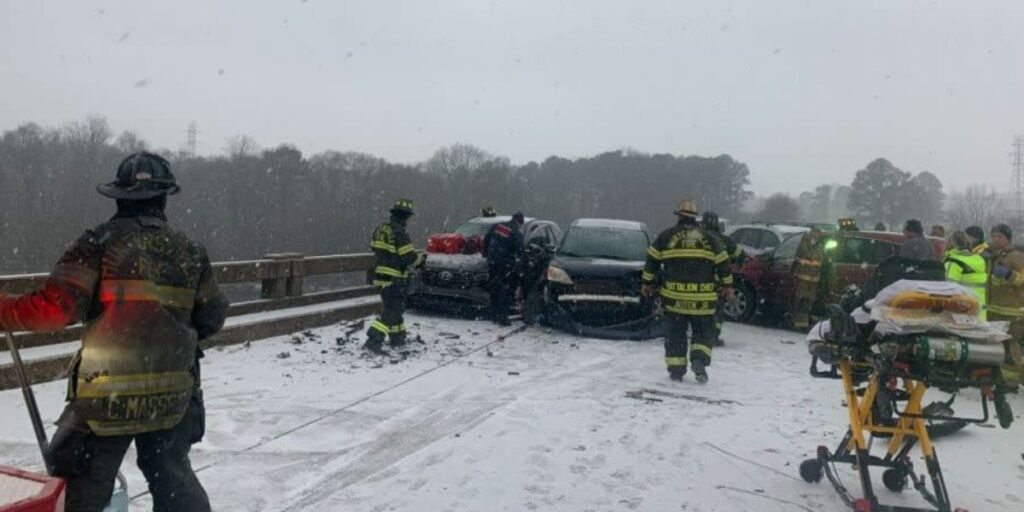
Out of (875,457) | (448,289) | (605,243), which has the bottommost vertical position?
(875,457)

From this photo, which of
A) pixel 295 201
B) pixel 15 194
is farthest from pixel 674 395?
pixel 295 201

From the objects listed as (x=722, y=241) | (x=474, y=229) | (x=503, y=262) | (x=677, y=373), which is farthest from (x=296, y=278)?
(x=722, y=241)

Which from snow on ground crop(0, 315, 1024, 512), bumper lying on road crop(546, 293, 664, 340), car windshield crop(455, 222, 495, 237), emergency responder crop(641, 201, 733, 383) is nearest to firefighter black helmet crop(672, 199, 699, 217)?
emergency responder crop(641, 201, 733, 383)

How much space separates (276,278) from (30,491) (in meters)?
7.86

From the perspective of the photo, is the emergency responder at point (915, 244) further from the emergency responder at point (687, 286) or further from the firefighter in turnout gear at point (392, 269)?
the firefighter in turnout gear at point (392, 269)

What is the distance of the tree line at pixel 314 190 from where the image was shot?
5722cm

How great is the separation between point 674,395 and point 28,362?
224 inches

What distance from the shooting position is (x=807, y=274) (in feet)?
35.6

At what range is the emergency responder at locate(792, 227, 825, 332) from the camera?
422 inches

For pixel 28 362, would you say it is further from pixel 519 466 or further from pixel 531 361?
pixel 531 361

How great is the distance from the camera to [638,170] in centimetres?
9138

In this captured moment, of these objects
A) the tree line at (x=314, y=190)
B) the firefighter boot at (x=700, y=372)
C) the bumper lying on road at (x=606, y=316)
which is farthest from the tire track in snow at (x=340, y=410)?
the tree line at (x=314, y=190)

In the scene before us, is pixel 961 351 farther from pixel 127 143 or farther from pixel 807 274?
pixel 127 143

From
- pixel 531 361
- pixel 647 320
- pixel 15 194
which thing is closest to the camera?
pixel 531 361
